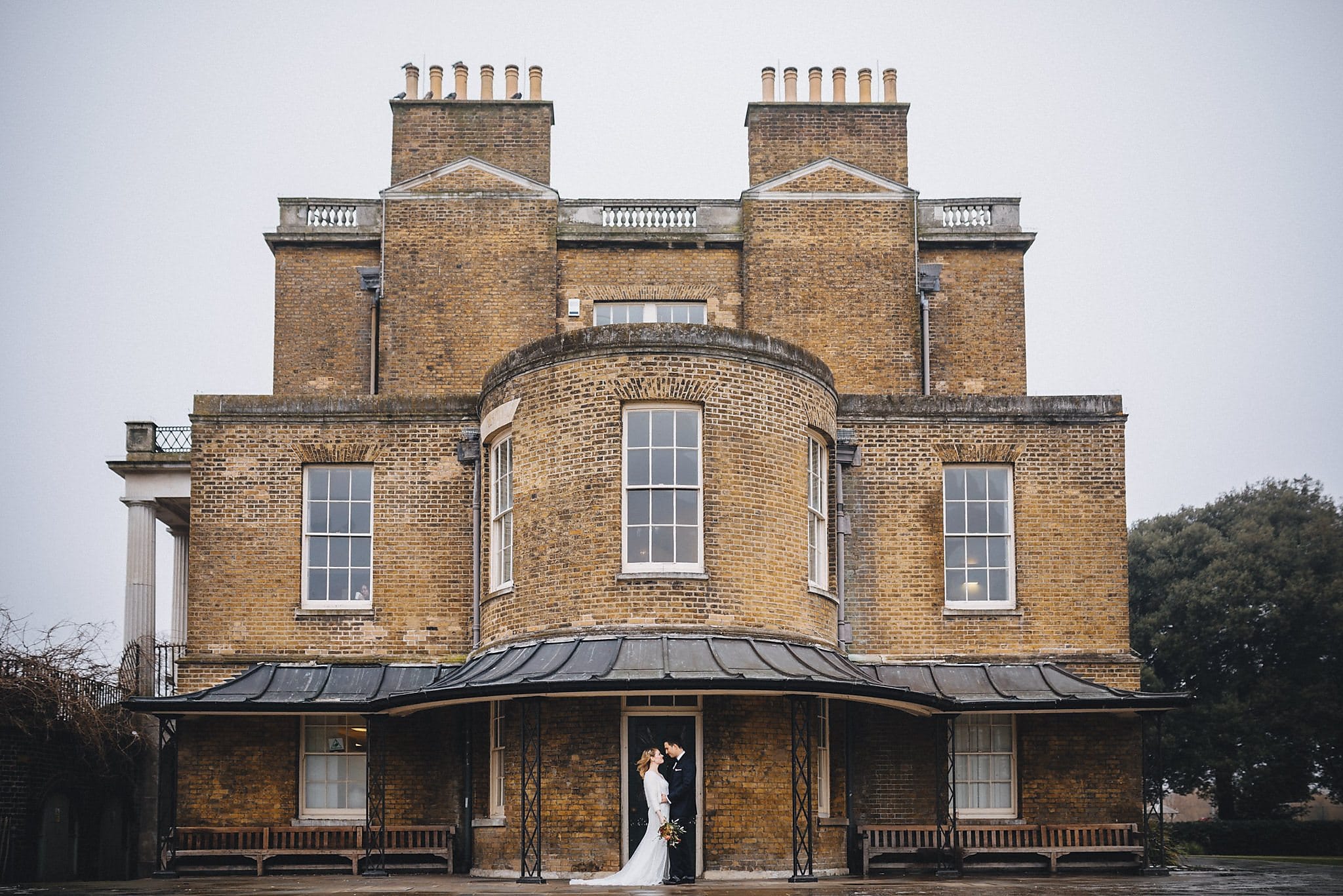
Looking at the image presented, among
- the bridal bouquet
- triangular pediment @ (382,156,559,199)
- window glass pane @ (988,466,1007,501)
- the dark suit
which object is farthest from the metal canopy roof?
triangular pediment @ (382,156,559,199)

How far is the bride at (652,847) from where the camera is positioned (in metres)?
18.0

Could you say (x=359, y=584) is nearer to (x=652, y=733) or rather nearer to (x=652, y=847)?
(x=652, y=733)

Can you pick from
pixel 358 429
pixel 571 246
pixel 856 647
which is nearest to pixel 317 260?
pixel 571 246

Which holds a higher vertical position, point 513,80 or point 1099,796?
point 513,80

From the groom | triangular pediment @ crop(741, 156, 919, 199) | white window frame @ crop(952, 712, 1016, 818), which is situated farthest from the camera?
triangular pediment @ crop(741, 156, 919, 199)

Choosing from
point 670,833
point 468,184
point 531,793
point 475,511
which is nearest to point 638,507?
point 475,511

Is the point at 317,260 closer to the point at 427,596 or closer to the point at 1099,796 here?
the point at 427,596

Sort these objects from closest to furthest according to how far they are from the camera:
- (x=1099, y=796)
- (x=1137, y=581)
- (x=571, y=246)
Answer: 1. (x=1099, y=796)
2. (x=571, y=246)
3. (x=1137, y=581)

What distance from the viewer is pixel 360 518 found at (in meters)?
22.8

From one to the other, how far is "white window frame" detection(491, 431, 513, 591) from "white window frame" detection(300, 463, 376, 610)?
2.25 meters

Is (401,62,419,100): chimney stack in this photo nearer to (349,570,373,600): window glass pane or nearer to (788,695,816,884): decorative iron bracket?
(349,570,373,600): window glass pane

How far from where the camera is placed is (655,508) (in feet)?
64.1

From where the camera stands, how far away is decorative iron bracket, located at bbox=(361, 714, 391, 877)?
20.8 m

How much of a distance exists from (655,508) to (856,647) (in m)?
4.40
